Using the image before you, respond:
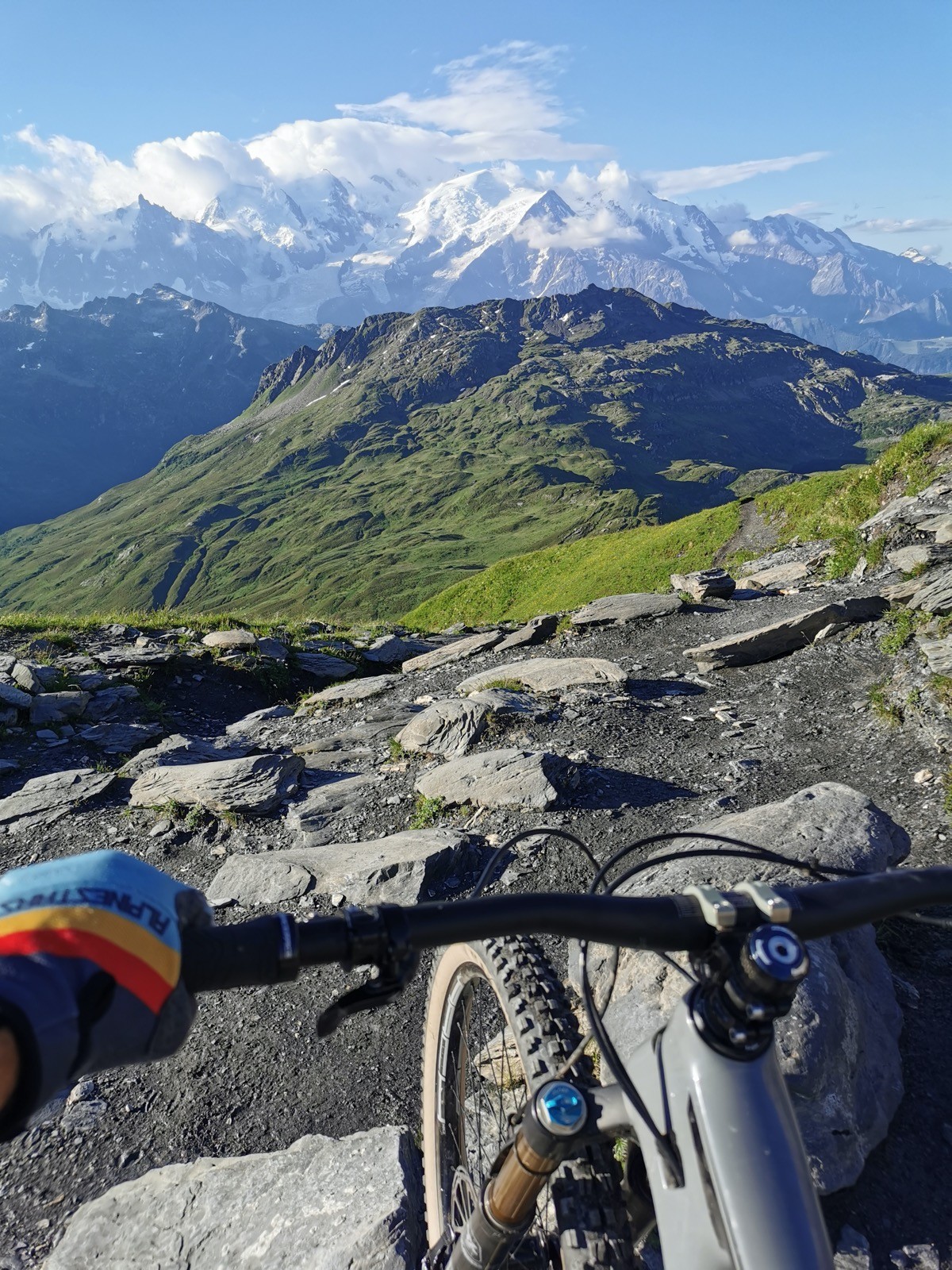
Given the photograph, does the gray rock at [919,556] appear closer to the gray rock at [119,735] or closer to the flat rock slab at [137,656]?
the gray rock at [119,735]

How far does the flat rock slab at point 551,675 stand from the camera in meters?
14.7

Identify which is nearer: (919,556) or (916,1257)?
(916,1257)

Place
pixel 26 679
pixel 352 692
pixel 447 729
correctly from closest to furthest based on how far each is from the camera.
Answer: pixel 447 729 < pixel 26 679 < pixel 352 692

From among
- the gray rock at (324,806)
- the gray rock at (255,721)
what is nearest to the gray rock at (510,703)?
the gray rock at (324,806)

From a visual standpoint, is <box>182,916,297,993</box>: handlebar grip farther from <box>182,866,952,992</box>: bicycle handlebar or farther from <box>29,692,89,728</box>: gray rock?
<box>29,692,89,728</box>: gray rock

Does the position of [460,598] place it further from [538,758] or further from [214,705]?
[538,758]

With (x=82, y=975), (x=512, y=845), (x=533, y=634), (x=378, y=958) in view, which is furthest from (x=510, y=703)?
(x=82, y=975)

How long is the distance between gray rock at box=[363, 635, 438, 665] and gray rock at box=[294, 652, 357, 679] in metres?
0.93

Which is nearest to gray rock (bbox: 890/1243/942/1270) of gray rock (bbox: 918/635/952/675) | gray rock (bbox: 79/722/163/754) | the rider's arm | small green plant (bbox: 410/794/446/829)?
the rider's arm

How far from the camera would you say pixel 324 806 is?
11.2 meters

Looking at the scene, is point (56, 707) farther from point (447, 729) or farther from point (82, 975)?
point (82, 975)

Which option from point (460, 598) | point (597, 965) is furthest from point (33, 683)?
point (460, 598)

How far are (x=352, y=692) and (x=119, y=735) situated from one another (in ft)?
16.8

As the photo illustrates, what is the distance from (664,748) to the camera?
471 inches
